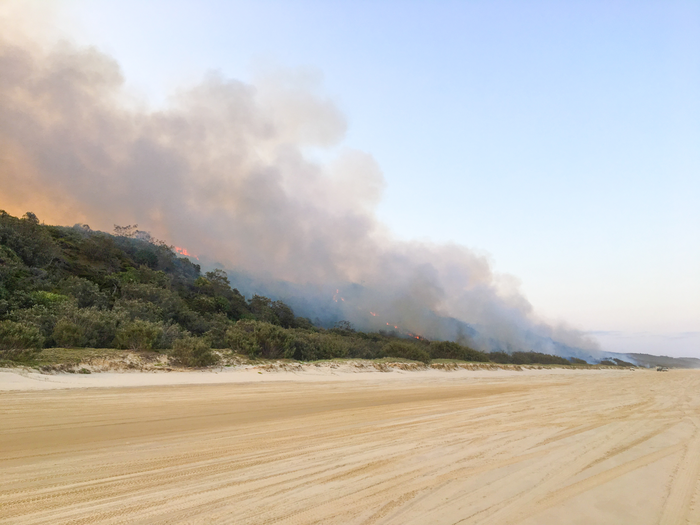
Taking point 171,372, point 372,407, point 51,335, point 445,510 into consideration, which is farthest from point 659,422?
point 51,335

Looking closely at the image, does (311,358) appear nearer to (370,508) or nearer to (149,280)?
(370,508)

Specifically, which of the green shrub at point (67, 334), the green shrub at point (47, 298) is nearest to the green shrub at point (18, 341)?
the green shrub at point (67, 334)

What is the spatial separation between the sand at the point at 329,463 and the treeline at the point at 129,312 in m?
4.86

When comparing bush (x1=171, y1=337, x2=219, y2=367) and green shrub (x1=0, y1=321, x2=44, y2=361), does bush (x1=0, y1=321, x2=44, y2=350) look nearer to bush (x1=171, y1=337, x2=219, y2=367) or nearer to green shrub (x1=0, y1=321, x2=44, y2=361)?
green shrub (x1=0, y1=321, x2=44, y2=361)

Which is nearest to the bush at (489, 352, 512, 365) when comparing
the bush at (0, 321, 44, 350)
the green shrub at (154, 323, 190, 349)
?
the green shrub at (154, 323, 190, 349)

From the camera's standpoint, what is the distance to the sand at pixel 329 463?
2.40 metres

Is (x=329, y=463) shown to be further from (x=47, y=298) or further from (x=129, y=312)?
(x=47, y=298)

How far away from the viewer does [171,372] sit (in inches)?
380

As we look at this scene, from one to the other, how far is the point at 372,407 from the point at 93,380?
20.8ft

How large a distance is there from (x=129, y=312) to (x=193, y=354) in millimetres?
5928

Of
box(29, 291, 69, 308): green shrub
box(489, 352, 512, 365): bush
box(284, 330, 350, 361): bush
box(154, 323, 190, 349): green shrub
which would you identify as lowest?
box(489, 352, 512, 365): bush

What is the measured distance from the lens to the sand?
2.40 m

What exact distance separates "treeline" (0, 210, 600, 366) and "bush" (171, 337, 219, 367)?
3cm

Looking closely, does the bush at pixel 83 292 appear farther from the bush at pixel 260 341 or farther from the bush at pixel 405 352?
the bush at pixel 405 352
